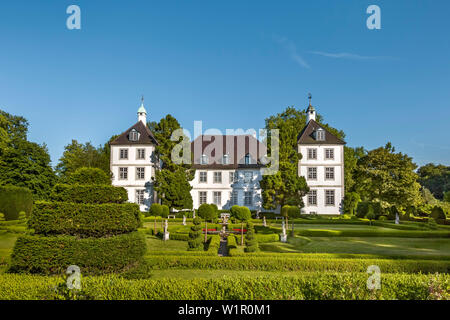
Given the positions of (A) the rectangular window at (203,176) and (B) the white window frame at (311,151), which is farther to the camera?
(A) the rectangular window at (203,176)

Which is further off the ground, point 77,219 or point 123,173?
point 123,173

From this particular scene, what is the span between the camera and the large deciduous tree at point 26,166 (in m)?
30.8

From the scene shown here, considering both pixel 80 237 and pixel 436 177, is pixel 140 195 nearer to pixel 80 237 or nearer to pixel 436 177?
pixel 80 237

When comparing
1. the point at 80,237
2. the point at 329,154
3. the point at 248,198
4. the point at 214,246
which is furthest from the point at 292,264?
the point at 329,154

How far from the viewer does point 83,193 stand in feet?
24.9

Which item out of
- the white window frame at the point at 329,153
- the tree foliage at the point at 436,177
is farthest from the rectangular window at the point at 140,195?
the tree foliage at the point at 436,177

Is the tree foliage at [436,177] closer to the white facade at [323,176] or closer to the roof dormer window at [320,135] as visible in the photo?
the white facade at [323,176]

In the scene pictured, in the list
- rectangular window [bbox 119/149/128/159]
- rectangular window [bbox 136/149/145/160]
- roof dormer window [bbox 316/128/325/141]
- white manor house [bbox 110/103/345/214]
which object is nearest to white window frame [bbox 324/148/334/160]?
white manor house [bbox 110/103/345/214]

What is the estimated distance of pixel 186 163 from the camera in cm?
3281

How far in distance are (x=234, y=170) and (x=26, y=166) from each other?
2555 centimetres

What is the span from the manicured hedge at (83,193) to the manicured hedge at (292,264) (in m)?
3.24
